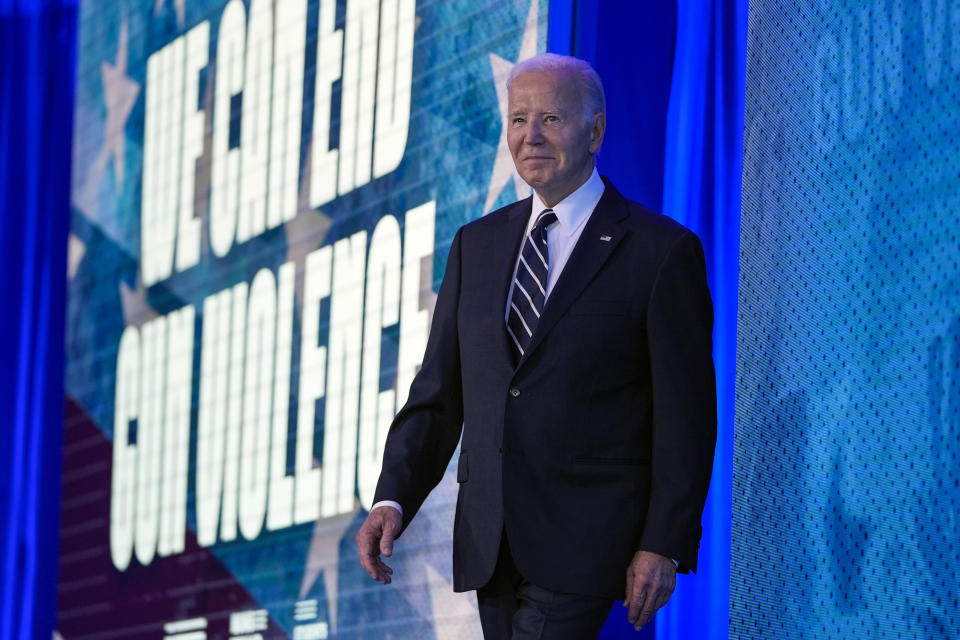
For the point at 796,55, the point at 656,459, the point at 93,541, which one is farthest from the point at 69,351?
the point at 656,459

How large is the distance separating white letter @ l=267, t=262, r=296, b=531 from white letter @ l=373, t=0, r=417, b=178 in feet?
1.63

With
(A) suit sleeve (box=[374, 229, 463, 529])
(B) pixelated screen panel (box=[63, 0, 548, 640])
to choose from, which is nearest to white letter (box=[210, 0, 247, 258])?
(B) pixelated screen panel (box=[63, 0, 548, 640])

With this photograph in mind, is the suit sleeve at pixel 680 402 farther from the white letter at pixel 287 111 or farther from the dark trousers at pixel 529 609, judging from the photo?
the white letter at pixel 287 111

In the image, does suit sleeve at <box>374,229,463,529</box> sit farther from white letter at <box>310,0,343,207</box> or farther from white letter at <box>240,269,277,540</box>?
white letter at <box>240,269,277,540</box>

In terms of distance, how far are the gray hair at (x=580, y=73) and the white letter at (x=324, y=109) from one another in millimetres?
1831

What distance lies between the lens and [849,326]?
2.25m

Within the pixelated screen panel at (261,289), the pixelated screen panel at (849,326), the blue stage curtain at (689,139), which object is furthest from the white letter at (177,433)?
the pixelated screen panel at (849,326)

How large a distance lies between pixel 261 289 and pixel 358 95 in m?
0.66

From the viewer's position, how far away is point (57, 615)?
16.3 feet

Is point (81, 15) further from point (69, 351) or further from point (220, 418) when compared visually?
point (220, 418)

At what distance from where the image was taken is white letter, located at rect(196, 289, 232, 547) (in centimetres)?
406

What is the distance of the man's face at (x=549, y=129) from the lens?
1913 millimetres

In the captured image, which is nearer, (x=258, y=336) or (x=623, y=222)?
(x=623, y=222)

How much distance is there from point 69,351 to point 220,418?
49.6 inches
